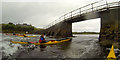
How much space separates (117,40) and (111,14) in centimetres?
383

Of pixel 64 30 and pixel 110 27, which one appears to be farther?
pixel 64 30

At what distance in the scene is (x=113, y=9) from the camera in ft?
35.1

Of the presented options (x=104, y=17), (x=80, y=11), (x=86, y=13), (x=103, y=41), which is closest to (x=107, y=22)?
(x=104, y=17)

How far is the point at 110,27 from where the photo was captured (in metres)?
10.6

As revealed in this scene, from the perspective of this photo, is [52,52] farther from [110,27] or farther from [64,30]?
[64,30]

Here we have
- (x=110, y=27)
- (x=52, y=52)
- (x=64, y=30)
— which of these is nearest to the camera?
(x=52, y=52)

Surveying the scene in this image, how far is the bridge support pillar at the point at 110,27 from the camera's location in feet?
32.0

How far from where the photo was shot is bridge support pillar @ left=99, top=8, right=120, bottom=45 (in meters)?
9.76

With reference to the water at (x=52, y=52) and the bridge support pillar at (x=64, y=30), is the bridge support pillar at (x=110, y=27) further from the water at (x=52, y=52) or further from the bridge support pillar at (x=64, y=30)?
the bridge support pillar at (x=64, y=30)

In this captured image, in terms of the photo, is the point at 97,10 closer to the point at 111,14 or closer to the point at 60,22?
the point at 111,14

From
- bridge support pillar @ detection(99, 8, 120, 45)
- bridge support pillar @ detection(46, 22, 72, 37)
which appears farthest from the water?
bridge support pillar @ detection(46, 22, 72, 37)

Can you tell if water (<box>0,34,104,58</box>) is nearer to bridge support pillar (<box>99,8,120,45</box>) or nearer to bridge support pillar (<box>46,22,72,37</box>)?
bridge support pillar (<box>99,8,120,45</box>)

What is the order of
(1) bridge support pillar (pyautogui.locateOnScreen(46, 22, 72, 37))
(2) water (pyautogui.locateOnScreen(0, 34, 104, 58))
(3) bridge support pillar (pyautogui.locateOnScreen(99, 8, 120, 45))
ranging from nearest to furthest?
(2) water (pyautogui.locateOnScreen(0, 34, 104, 58)), (3) bridge support pillar (pyautogui.locateOnScreen(99, 8, 120, 45)), (1) bridge support pillar (pyautogui.locateOnScreen(46, 22, 72, 37))

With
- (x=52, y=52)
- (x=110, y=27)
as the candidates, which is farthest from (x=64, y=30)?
(x=52, y=52)
